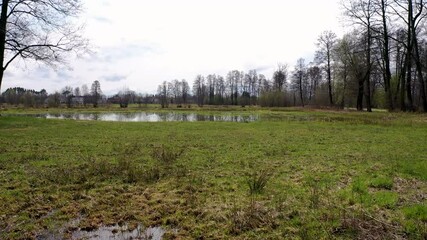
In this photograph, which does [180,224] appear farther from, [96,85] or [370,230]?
[96,85]

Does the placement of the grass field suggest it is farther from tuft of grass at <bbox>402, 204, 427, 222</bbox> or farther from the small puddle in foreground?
the small puddle in foreground

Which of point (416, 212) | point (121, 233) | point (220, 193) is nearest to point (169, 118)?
point (220, 193)

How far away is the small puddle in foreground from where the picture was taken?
14.5 feet

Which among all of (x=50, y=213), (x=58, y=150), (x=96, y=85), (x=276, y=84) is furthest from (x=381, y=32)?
(x=96, y=85)

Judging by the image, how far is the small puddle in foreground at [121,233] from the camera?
4.41 m

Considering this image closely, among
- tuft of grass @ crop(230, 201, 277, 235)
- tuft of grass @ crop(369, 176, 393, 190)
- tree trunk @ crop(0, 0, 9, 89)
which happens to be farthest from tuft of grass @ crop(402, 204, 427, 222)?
tree trunk @ crop(0, 0, 9, 89)

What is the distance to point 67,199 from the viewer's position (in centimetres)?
586

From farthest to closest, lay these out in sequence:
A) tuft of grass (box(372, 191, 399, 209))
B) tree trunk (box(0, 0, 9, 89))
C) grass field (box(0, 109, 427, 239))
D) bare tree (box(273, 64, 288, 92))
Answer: bare tree (box(273, 64, 288, 92)), tree trunk (box(0, 0, 9, 89)), tuft of grass (box(372, 191, 399, 209)), grass field (box(0, 109, 427, 239))

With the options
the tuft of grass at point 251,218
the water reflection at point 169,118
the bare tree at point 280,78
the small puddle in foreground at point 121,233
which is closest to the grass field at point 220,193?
the tuft of grass at point 251,218

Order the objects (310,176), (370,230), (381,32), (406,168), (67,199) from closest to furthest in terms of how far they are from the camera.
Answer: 1. (370,230)
2. (67,199)
3. (310,176)
4. (406,168)
5. (381,32)

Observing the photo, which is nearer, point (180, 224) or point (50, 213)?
point (180, 224)

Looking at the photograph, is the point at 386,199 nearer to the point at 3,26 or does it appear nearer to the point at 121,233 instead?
the point at 121,233

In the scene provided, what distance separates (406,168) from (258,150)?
479cm

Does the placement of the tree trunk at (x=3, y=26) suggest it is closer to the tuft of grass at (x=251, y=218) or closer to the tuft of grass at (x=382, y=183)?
the tuft of grass at (x=251, y=218)
